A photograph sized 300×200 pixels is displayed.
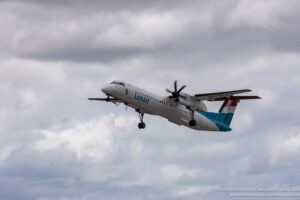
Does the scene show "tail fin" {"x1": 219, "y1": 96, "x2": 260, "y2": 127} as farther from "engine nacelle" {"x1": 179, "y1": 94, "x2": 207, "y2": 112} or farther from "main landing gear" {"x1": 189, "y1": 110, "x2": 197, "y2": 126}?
"main landing gear" {"x1": 189, "y1": 110, "x2": 197, "y2": 126}

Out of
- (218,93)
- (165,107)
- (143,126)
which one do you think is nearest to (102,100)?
(143,126)

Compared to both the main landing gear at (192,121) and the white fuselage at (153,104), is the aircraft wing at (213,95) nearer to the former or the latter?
the main landing gear at (192,121)

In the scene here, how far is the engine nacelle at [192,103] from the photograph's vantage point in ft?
189

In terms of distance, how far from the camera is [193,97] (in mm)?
58062

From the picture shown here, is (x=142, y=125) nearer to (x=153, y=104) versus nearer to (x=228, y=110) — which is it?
(x=153, y=104)

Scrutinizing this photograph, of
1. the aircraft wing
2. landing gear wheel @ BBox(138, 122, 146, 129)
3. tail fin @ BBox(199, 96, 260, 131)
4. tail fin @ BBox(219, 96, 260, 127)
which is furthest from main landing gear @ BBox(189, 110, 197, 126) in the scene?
tail fin @ BBox(219, 96, 260, 127)

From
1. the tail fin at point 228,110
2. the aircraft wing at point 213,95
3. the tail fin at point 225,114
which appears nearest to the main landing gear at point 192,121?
the aircraft wing at point 213,95

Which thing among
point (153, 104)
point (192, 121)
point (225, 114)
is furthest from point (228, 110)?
point (153, 104)

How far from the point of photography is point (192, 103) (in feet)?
191

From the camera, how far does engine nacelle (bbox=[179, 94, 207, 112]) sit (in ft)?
189

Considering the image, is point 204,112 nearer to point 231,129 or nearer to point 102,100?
point 231,129

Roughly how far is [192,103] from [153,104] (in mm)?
5116

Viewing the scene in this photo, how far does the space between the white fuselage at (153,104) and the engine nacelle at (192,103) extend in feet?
2.43

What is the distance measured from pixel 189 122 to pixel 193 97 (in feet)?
9.38
